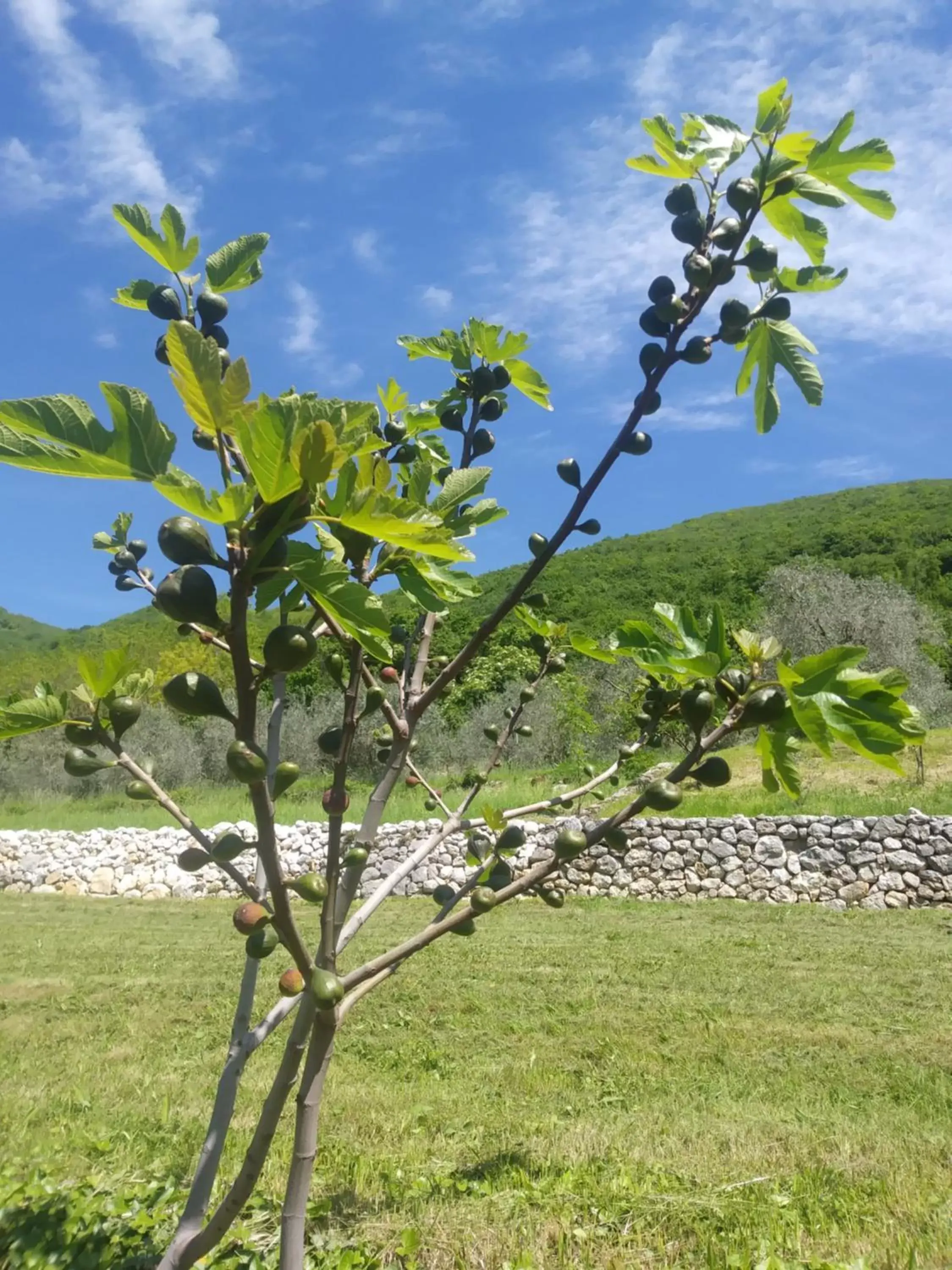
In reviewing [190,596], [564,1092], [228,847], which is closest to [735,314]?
[190,596]

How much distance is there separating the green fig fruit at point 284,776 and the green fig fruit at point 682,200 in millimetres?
1070

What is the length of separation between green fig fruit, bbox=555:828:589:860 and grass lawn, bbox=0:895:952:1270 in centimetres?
137

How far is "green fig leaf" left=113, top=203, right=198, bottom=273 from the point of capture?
53.2 inches

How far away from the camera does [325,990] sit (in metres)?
1.15

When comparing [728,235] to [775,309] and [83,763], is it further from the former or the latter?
[83,763]

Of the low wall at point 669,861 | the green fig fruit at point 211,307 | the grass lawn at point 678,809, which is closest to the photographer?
the green fig fruit at point 211,307

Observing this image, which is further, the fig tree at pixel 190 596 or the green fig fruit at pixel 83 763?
the green fig fruit at pixel 83 763

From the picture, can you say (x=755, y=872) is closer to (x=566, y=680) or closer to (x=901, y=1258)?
(x=566, y=680)

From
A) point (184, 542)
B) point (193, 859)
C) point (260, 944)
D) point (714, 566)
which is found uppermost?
point (714, 566)

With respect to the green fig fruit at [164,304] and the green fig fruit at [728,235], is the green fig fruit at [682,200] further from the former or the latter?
the green fig fruit at [164,304]

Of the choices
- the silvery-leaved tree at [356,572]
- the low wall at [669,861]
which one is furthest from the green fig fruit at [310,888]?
the low wall at [669,861]

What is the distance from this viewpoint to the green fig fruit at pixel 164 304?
148 centimetres

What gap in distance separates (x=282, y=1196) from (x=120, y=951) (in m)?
6.53

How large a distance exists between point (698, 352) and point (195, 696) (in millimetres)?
993
